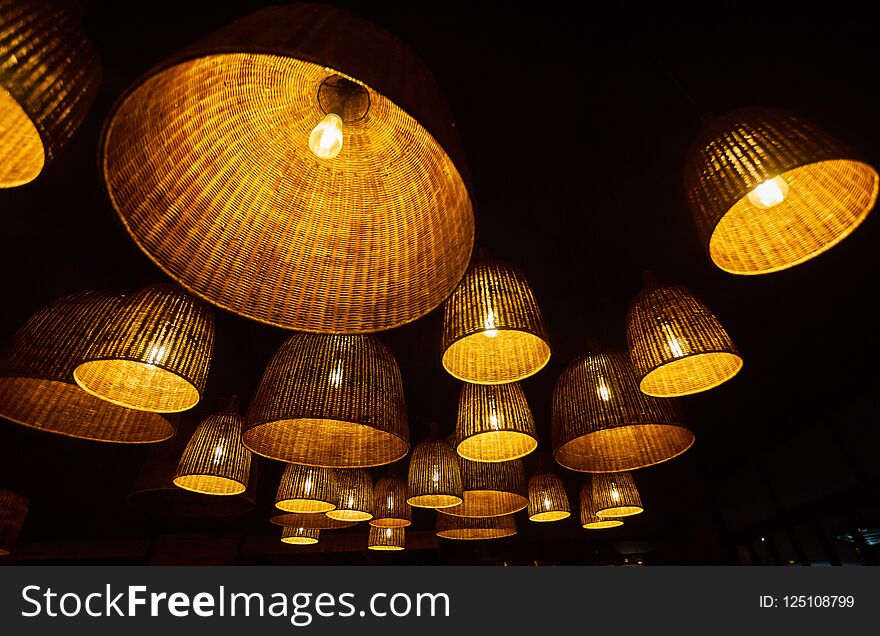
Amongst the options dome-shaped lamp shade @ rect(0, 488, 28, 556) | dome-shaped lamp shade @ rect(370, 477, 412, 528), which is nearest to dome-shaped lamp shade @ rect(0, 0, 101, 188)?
dome-shaped lamp shade @ rect(370, 477, 412, 528)

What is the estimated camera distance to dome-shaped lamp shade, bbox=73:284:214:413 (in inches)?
54.3

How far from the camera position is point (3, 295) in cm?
276

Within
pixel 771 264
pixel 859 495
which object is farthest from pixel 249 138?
pixel 859 495

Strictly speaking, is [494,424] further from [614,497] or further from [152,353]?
[614,497]

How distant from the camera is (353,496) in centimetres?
268

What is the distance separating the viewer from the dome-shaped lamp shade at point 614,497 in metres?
2.95

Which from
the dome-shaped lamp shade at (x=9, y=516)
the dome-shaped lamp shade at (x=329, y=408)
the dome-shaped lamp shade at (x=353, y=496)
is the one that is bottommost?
the dome-shaped lamp shade at (x=329, y=408)

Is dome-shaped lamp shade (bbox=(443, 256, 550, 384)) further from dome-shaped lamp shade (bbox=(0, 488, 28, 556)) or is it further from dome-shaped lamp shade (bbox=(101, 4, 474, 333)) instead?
dome-shaped lamp shade (bbox=(0, 488, 28, 556))

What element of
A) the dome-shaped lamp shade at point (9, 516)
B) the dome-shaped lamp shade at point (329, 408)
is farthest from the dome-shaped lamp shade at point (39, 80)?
the dome-shaped lamp shade at point (9, 516)

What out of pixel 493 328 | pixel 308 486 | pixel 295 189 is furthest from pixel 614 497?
pixel 295 189

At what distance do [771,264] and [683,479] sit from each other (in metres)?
5.55

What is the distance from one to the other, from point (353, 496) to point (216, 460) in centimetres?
88

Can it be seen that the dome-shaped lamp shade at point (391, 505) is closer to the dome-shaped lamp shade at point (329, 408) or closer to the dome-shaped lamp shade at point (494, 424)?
the dome-shaped lamp shade at point (494, 424)

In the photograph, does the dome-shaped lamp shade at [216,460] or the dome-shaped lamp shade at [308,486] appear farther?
Answer: the dome-shaped lamp shade at [308,486]
